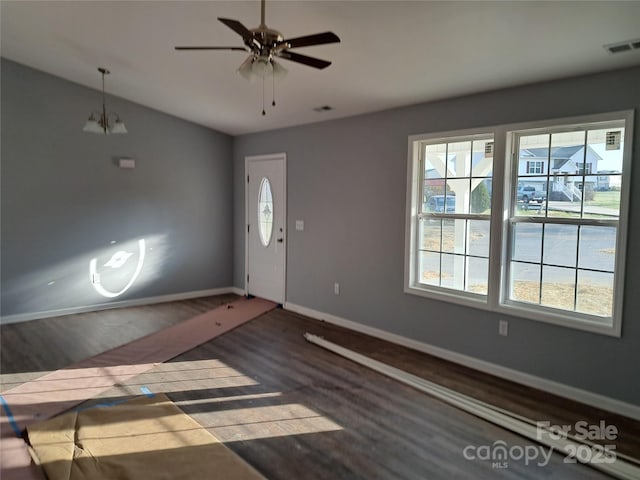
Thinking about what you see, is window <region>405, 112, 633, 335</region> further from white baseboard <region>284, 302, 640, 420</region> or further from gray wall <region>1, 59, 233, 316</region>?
gray wall <region>1, 59, 233, 316</region>

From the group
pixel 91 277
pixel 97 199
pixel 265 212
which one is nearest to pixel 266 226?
pixel 265 212

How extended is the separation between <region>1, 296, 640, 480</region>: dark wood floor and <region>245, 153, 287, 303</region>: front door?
132 centimetres

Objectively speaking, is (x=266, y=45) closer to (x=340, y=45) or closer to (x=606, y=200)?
(x=340, y=45)

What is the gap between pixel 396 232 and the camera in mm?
3969

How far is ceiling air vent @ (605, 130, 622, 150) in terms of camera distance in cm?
272

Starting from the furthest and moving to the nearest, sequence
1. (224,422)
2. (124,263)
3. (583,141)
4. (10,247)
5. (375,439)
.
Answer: (124,263) < (10,247) < (583,141) < (224,422) < (375,439)

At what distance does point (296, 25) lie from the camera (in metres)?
2.63

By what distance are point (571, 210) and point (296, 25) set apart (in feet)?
8.51

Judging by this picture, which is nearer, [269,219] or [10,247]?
[10,247]

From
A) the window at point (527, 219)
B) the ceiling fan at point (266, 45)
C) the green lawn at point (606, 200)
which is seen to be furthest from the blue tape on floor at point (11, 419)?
the green lawn at point (606, 200)

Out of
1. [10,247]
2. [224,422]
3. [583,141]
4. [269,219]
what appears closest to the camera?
[224,422]

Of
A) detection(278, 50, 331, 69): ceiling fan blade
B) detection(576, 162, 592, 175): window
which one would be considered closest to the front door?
detection(278, 50, 331, 69): ceiling fan blade

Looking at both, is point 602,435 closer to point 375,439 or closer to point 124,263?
point 375,439

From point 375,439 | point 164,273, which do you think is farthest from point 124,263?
point 375,439
